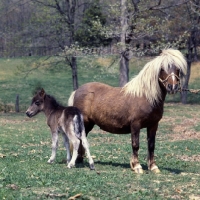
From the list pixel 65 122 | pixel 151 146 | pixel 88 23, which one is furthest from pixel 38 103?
pixel 88 23

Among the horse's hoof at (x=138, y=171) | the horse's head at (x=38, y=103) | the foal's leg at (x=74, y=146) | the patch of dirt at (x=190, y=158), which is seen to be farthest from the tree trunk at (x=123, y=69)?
the horse's hoof at (x=138, y=171)

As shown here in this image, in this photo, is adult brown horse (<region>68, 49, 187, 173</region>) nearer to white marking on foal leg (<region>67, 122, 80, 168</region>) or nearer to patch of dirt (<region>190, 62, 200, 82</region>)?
white marking on foal leg (<region>67, 122, 80, 168</region>)

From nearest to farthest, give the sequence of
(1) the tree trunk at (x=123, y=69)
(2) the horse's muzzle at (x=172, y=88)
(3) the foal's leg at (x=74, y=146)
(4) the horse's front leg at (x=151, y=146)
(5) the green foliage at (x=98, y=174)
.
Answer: (5) the green foliage at (x=98, y=174)
(2) the horse's muzzle at (x=172, y=88)
(3) the foal's leg at (x=74, y=146)
(4) the horse's front leg at (x=151, y=146)
(1) the tree trunk at (x=123, y=69)

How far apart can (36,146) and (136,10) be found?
1491 centimetres

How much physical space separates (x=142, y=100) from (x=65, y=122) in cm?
184

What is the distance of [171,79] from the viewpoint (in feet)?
32.2

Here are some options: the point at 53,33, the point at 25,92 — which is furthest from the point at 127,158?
the point at 25,92

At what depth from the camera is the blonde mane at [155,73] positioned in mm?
10016

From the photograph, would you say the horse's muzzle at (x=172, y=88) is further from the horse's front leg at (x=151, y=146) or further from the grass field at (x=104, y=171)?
the grass field at (x=104, y=171)

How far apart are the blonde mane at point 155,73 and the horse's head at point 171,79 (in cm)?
7

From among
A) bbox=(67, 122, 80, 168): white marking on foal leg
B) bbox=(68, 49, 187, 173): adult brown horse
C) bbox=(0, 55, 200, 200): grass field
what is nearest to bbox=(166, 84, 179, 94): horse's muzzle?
bbox=(68, 49, 187, 173): adult brown horse

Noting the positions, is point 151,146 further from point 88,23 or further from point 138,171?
point 88,23

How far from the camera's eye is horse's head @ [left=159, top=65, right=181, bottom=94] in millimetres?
9750

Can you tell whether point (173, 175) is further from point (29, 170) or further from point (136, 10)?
point (136, 10)
